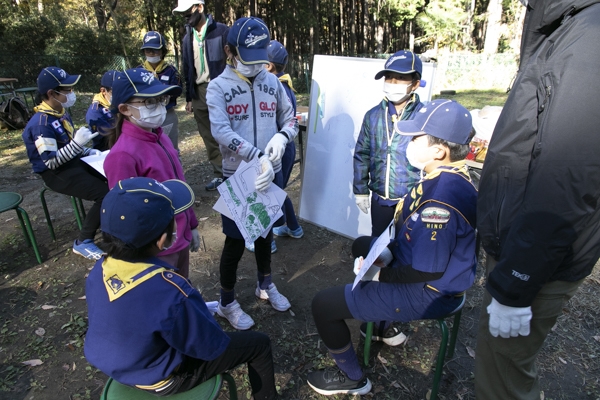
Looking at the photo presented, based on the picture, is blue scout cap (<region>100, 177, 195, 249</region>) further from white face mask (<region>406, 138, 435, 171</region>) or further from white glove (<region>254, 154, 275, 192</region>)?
white face mask (<region>406, 138, 435, 171</region>)

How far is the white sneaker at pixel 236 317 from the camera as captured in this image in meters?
2.97

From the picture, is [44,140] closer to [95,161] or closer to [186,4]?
[95,161]

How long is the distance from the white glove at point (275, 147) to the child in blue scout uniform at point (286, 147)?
0.39m

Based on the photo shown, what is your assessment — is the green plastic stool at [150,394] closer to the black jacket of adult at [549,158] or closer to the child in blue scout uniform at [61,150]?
the black jacket of adult at [549,158]

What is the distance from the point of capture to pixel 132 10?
1401 inches

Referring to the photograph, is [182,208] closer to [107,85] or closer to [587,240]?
[587,240]

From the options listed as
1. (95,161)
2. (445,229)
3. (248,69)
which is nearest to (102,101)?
(95,161)

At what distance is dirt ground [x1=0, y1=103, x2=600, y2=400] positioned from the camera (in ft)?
8.45

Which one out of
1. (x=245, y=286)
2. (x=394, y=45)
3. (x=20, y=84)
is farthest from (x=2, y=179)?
(x=394, y=45)

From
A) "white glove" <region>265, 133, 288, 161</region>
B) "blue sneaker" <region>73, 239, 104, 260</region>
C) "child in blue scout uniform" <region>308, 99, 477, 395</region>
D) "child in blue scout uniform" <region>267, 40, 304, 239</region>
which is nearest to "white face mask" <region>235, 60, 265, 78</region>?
"white glove" <region>265, 133, 288, 161</region>

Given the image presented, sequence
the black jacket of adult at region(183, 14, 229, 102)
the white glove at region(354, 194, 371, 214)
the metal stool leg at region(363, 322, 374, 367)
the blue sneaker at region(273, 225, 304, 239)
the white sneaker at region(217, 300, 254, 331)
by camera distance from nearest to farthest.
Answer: the metal stool leg at region(363, 322, 374, 367), the white sneaker at region(217, 300, 254, 331), the white glove at region(354, 194, 371, 214), the blue sneaker at region(273, 225, 304, 239), the black jacket of adult at region(183, 14, 229, 102)

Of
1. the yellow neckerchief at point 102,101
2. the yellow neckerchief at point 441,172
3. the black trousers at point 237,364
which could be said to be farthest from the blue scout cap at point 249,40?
the yellow neckerchief at point 102,101

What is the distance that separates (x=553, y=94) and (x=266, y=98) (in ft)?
6.22

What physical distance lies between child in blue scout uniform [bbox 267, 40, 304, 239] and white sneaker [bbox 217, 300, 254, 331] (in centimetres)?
73
